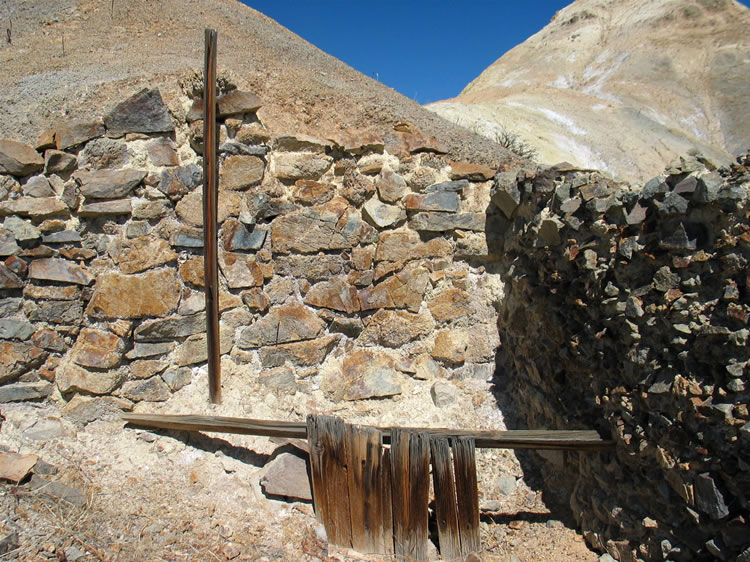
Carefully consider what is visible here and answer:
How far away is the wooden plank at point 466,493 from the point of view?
2.82 meters

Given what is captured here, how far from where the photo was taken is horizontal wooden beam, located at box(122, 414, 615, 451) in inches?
108

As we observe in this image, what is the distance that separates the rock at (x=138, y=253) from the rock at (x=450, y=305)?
5.80ft

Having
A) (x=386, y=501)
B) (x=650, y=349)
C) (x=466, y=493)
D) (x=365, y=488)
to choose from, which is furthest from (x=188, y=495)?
(x=650, y=349)

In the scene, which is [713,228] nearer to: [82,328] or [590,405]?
[590,405]

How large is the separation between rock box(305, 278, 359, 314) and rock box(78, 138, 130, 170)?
1.40 meters

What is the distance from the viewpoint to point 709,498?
7.06 ft

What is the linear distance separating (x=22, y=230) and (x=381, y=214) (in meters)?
2.13

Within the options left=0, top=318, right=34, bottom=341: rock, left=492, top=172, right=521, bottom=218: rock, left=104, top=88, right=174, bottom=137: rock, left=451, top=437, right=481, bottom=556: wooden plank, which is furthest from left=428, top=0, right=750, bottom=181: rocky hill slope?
left=0, top=318, right=34, bottom=341: rock

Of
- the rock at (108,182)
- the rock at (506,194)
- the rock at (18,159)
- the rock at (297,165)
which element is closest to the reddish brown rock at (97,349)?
the rock at (108,182)

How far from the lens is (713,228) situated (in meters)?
2.23

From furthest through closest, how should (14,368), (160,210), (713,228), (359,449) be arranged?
1. (160,210)
2. (14,368)
3. (359,449)
4. (713,228)

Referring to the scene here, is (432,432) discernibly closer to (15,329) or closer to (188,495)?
(188,495)

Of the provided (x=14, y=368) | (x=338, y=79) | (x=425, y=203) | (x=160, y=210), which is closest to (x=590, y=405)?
(x=425, y=203)

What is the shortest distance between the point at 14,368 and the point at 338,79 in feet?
11.2
